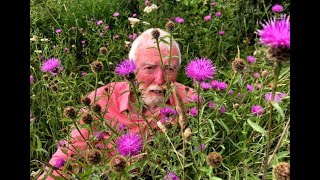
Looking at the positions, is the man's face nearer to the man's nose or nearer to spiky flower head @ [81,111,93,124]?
the man's nose

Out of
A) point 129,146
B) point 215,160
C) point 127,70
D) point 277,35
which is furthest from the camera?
point 127,70

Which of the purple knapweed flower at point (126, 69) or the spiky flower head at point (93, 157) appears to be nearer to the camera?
the spiky flower head at point (93, 157)

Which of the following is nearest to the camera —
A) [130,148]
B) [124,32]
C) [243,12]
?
[130,148]

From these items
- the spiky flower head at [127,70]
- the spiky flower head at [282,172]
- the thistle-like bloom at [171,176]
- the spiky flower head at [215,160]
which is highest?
the spiky flower head at [282,172]

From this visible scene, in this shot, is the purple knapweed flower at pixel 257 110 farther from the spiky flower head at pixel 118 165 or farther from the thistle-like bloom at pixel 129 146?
the spiky flower head at pixel 118 165

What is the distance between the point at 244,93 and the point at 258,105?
87 mm

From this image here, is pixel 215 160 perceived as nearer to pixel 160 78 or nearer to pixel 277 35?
pixel 277 35

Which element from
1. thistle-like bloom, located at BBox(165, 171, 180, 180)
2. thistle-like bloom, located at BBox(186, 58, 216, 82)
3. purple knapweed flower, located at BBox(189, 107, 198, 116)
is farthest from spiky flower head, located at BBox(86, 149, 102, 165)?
purple knapweed flower, located at BBox(189, 107, 198, 116)

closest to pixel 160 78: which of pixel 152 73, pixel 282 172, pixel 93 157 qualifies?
pixel 152 73

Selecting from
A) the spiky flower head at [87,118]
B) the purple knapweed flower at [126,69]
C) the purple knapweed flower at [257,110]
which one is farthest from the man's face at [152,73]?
the spiky flower head at [87,118]

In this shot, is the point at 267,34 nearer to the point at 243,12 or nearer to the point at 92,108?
the point at 92,108
